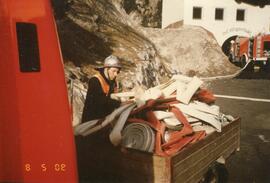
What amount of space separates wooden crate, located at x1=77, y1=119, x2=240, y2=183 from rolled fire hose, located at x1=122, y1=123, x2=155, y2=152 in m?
0.28

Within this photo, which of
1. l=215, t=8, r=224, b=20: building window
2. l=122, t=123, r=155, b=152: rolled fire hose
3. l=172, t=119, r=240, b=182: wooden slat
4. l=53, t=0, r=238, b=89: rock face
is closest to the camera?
l=172, t=119, r=240, b=182: wooden slat

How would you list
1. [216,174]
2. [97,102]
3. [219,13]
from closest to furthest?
1. [97,102]
2. [216,174]
3. [219,13]

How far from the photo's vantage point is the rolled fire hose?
15.2 feet

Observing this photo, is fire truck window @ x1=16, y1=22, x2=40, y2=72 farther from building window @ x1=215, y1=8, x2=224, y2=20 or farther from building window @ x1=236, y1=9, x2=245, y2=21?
building window @ x1=236, y1=9, x2=245, y2=21

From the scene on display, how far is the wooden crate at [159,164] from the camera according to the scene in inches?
165

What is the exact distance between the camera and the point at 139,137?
4.72 meters

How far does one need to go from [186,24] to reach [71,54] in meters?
23.9

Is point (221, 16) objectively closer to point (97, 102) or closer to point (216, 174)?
point (216, 174)

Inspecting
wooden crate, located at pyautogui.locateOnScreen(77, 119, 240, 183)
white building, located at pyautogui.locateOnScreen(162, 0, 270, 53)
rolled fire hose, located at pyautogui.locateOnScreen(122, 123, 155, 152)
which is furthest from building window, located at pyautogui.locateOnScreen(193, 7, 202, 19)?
rolled fire hose, located at pyautogui.locateOnScreen(122, 123, 155, 152)

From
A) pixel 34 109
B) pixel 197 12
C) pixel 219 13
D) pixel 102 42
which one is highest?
pixel 197 12

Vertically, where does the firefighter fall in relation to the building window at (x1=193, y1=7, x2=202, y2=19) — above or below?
below

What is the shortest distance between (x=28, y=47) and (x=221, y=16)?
3563 cm
